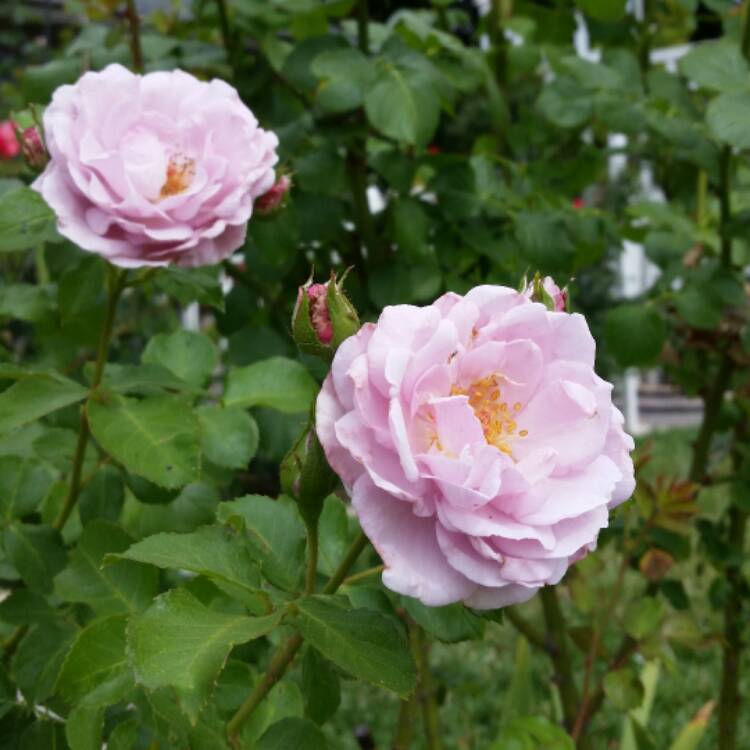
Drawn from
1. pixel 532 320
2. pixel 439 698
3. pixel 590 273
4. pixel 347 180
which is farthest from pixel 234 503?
pixel 590 273

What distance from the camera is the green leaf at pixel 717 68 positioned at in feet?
3.96

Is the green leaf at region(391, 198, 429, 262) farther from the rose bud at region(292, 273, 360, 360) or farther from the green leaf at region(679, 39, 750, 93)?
the rose bud at region(292, 273, 360, 360)

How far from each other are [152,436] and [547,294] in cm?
34

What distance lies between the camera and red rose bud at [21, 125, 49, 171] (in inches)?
35.1

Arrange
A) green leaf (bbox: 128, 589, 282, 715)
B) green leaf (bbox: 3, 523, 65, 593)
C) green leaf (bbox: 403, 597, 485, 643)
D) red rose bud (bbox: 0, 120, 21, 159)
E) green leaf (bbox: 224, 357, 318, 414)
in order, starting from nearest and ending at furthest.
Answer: green leaf (bbox: 128, 589, 282, 715) < green leaf (bbox: 403, 597, 485, 643) < green leaf (bbox: 3, 523, 65, 593) < green leaf (bbox: 224, 357, 318, 414) < red rose bud (bbox: 0, 120, 21, 159)

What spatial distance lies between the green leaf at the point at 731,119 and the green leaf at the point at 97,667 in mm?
757

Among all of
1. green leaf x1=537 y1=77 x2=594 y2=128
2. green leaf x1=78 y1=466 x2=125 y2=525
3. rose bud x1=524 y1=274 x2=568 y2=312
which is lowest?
green leaf x1=537 y1=77 x2=594 y2=128

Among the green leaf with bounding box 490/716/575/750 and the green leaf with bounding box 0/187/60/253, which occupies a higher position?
the green leaf with bounding box 0/187/60/253

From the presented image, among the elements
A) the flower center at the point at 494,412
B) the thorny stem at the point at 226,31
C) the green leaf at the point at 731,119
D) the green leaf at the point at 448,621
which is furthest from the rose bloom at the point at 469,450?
the thorny stem at the point at 226,31

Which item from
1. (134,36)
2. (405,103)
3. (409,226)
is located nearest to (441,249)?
(409,226)

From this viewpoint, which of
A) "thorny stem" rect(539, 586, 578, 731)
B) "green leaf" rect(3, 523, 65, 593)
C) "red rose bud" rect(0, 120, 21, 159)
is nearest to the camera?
"green leaf" rect(3, 523, 65, 593)

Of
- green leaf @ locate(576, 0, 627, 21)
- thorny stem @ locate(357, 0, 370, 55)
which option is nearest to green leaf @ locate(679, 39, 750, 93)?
green leaf @ locate(576, 0, 627, 21)

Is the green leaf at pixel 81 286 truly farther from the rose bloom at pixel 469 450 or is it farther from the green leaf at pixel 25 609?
the rose bloom at pixel 469 450

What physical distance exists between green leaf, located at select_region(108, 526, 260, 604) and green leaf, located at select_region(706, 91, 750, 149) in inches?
28.0
